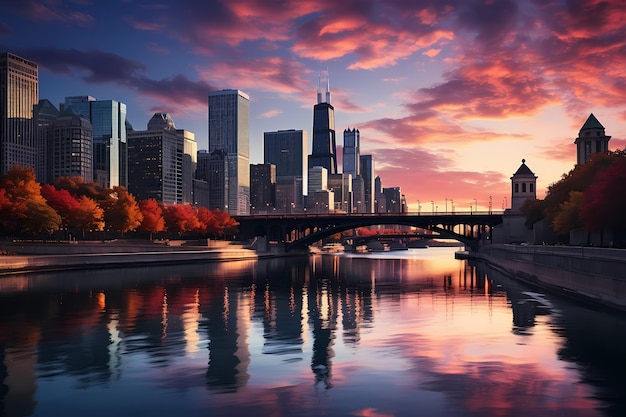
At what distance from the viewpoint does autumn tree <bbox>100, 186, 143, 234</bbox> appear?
450ft

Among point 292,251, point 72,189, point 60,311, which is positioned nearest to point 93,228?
point 72,189

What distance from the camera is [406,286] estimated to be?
219ft

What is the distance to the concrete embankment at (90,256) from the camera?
75812 mm

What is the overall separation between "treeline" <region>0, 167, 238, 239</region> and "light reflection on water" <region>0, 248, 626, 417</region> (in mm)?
62562

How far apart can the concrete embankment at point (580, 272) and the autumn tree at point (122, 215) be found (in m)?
88.6

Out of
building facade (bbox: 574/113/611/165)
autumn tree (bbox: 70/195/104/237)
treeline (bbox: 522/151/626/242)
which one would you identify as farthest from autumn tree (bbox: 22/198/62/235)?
building facade (bbox: 574/113/611/165)

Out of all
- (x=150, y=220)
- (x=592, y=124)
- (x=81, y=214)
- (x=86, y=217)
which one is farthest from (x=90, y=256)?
(x=592, y=124)

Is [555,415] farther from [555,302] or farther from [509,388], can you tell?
[555,302]

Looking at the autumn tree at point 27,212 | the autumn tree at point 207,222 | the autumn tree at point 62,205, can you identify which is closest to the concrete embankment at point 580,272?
the autumn tree at point 27,212

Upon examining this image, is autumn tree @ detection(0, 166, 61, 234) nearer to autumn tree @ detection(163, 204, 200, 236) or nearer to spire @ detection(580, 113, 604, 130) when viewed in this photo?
autumn tree @ detection(163, 204, 200, 236)

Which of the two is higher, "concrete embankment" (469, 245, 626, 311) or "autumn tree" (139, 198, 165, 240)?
"autumn tree" (139, 198, 165, 240)

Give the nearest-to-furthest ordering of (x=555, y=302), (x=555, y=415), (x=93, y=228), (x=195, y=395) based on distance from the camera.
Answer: (x=555, y=415) → (x=195, y=395) → (x=555, y=302) → (x=93, y=228)

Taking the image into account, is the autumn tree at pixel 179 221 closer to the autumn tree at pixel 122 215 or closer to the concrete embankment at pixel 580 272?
the autumn tree at pixel 122 215

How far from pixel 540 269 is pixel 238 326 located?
3910 centimetres
